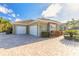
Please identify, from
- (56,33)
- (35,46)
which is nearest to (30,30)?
(35,46)

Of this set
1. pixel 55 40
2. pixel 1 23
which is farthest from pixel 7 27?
pixel 55 40

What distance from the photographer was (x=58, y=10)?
3.04 metres

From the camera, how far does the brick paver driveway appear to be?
2963 mm

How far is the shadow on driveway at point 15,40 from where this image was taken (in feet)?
→ 9.93

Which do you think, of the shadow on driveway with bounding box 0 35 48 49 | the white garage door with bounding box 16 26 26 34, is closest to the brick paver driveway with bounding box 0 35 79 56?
the shadow on driveway with bounding box 0 35 48 49

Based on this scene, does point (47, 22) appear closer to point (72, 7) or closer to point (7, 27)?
point (72, 7)

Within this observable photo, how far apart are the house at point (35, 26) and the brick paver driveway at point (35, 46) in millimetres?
114

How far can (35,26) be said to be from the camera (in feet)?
10.2

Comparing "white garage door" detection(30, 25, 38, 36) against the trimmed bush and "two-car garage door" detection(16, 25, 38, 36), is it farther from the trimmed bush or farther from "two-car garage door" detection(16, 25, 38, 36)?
the trimmed bush

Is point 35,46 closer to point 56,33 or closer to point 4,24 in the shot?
point 56,33

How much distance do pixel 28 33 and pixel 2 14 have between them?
1.86 feet

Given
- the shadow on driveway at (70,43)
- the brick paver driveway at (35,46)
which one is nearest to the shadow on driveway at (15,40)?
the brick paver driveway at (35,46)

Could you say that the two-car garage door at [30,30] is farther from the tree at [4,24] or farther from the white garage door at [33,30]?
the tree at [4,24]

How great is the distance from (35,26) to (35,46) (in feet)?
1.19
